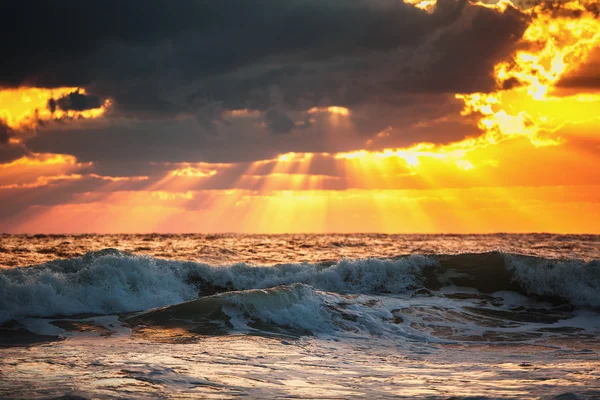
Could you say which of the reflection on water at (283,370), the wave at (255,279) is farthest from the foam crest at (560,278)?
the reflection on water at (283,370)

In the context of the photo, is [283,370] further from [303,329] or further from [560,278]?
[560,278]

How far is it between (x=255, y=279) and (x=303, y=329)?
34.3 ft

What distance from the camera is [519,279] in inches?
1222

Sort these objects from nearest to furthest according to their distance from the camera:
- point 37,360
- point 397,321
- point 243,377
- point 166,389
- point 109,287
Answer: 1. point 166,389
2. point 243,377
3. point 37,360
4. point 397,321
5. point 109,287

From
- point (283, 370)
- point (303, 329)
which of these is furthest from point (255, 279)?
point (283, 370)

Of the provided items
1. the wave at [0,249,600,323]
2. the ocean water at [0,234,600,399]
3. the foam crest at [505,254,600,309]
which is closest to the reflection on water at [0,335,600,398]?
the ocean water at [0,234,600,399]

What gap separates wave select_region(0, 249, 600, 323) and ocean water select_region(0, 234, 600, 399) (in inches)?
3.1

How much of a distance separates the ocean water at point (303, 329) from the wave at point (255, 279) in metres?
0.08

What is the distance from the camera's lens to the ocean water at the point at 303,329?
12000mm

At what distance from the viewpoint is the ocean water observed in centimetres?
1200

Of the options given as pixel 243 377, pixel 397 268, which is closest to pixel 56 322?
pixel 243 377

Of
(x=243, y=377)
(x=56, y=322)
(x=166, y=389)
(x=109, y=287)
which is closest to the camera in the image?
(x=166, y=389)

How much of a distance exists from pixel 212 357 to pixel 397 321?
929 cm

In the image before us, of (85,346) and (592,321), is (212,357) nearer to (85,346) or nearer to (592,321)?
(85,346)
